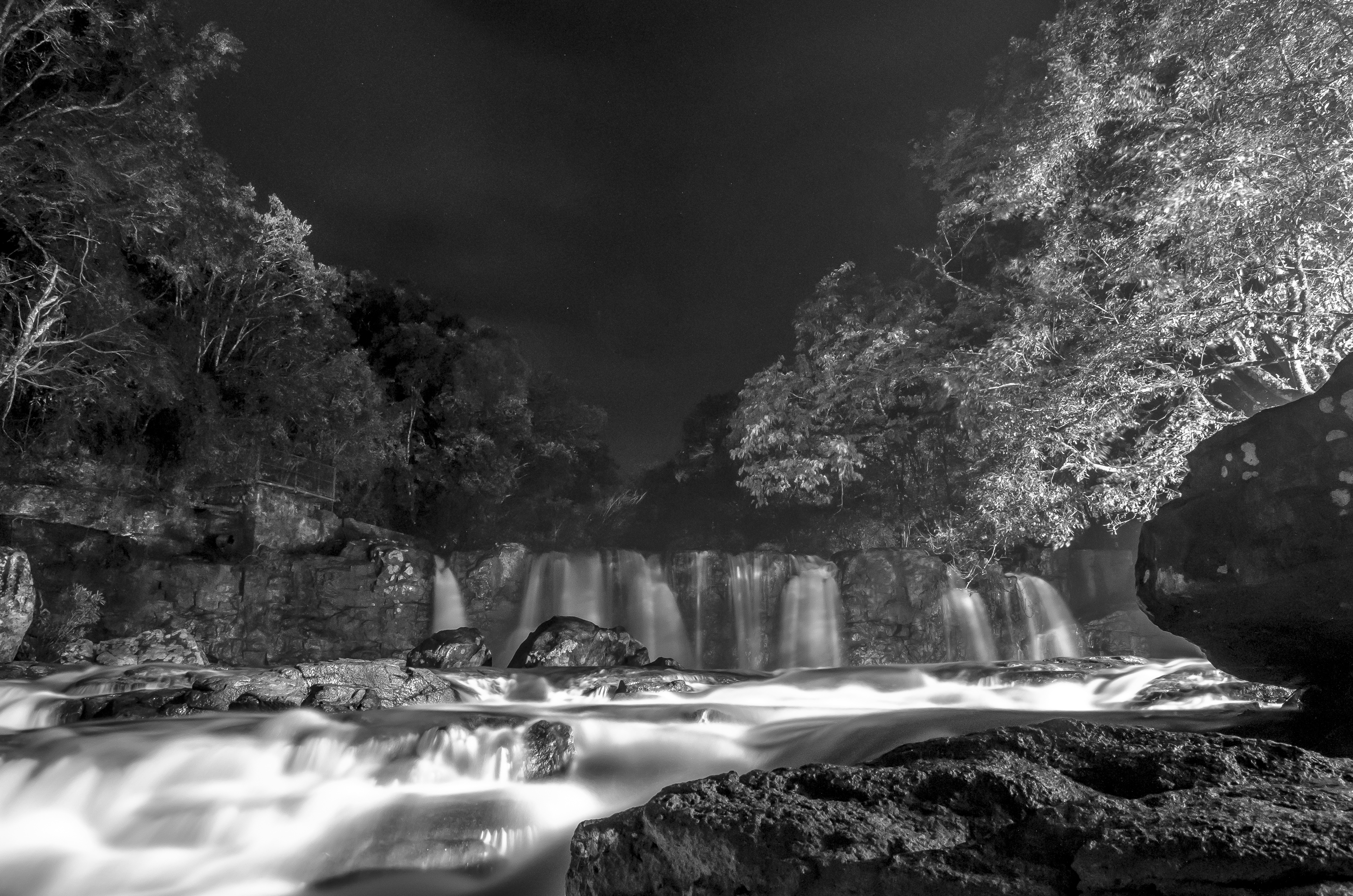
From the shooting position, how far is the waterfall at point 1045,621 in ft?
57.1

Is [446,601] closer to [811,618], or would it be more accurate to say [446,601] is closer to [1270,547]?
[811,618]

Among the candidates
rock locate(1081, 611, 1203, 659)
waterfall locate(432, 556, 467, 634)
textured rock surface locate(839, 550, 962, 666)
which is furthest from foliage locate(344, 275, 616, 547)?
rock locate(1081, 611, 1203, 659)

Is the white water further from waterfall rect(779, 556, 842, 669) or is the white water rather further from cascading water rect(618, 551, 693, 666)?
waterfall rect(779, 556, 842, 669)

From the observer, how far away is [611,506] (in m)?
29.7

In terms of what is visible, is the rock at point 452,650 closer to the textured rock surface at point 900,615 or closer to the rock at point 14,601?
the rock at point 14,601

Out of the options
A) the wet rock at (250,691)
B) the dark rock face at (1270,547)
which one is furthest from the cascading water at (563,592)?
the dark rock face at (1270,547)

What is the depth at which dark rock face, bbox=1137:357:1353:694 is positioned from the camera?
3775 mm

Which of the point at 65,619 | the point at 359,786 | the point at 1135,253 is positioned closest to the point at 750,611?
the point at 1135,253

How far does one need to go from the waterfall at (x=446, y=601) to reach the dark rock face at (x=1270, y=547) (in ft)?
46.1

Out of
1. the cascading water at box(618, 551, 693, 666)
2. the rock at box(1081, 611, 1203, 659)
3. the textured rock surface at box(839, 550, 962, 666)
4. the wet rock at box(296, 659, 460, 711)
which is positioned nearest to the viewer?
the wet rock at box(296, 659, 460, 711)

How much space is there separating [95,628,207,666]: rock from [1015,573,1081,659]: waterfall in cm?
1667

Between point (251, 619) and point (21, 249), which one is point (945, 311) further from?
point (21, 249)

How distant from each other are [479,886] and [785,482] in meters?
12.7

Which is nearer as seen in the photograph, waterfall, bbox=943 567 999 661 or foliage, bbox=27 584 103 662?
foliage, bbox=27 584 103 662
